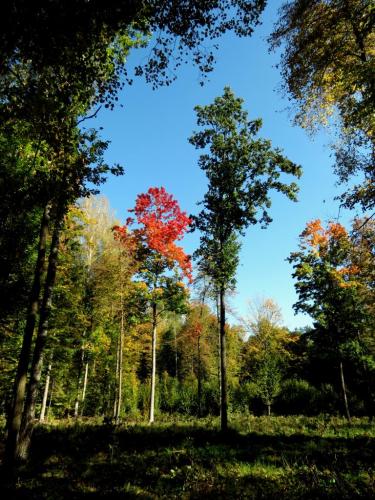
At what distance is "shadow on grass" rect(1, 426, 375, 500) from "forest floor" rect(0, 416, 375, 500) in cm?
2

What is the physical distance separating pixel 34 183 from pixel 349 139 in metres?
9.63

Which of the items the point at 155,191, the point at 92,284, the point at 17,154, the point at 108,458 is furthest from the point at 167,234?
the point at 108,458

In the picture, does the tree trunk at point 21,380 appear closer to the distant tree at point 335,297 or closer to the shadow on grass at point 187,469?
the shadow on grass at point 187,469

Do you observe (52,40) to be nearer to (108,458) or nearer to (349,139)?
(349,139)

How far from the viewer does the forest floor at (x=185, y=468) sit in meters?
6.47

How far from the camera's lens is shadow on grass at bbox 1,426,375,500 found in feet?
21.2

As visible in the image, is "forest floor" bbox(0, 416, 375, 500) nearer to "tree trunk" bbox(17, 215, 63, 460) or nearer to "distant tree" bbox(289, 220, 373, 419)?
"tree trunk" bbox(17, 215, 63, 460)

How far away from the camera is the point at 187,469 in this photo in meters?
7.92

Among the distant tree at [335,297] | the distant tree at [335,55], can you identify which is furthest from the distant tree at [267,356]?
the distant tree at [335,55]

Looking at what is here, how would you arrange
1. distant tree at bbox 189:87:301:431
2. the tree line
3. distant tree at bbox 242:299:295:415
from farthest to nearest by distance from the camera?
distant tree at bbox 242:299:295:415
distant tree at bbox 189:87:301:431
the tree line

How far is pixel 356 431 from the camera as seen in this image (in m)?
15.6

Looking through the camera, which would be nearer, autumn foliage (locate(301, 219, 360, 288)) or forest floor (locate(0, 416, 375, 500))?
forest floor (locate(0, 416, 375, 500))

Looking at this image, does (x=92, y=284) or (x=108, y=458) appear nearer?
(x=108, y=458)

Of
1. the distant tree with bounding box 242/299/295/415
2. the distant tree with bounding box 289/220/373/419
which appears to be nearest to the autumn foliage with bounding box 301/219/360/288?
the distant tree with bounding box 289/220/373/419
